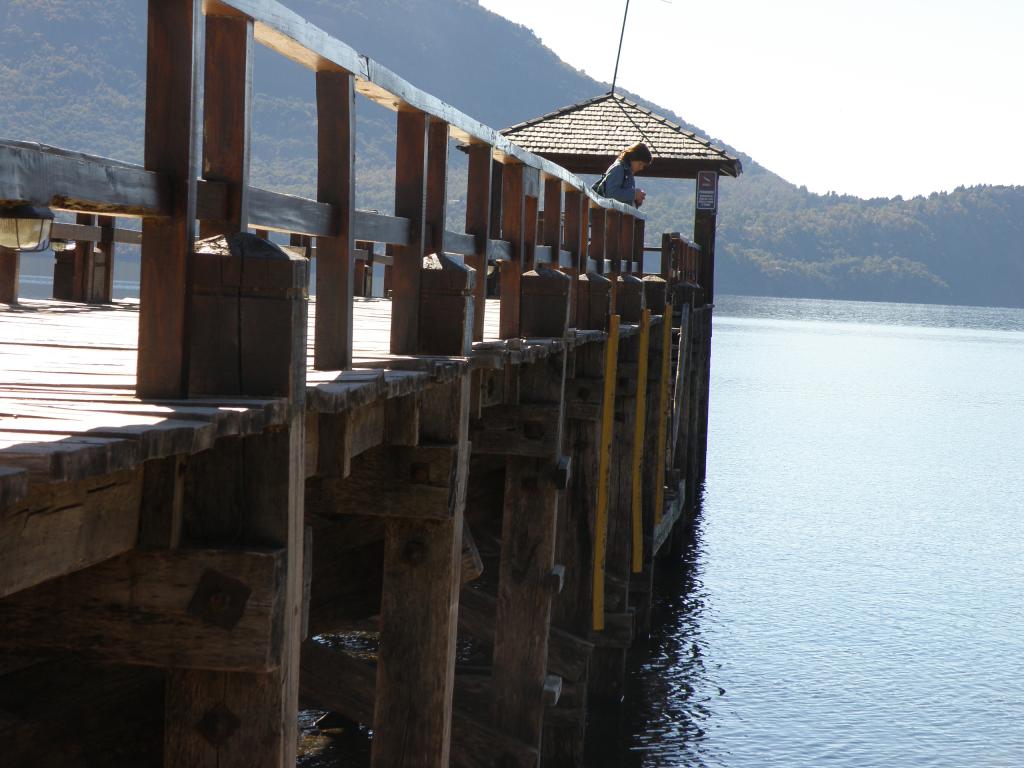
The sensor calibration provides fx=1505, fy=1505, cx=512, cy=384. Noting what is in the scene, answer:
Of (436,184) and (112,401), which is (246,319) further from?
(436,184)

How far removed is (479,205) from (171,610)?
2964 millimetres

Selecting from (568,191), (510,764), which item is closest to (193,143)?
(510,764)

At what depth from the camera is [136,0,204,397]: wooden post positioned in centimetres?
279

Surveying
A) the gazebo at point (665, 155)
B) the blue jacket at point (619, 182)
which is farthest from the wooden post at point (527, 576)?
the gazebo at point (665, 155)

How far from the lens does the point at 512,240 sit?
6.48m

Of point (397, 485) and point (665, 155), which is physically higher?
point (665, 155)

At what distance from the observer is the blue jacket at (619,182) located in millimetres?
11141

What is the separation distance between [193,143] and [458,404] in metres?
2.10

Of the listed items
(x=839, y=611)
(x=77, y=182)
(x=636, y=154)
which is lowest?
(x=839, y=611)

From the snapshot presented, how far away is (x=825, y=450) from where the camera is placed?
113ft

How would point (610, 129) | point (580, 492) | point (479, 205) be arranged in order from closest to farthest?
point (479, 205) < point (580, 492) < point (610, 129)

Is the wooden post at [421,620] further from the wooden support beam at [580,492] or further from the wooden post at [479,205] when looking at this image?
the wooden support beam at [580,492]

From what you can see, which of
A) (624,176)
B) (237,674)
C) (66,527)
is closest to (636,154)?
(624,176)

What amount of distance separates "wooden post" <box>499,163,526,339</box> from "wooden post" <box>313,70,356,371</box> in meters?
2.54
